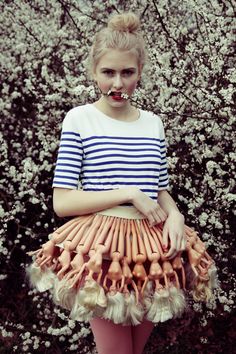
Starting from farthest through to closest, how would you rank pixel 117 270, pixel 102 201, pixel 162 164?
pixel 162 164 < pixel 102 201 < pixel 117 270

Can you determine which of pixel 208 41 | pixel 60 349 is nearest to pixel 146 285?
pixel 208 41

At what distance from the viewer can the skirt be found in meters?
2.08

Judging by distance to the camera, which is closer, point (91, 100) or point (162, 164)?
point (162, 164)

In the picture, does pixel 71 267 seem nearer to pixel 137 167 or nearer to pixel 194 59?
pixel 137 167

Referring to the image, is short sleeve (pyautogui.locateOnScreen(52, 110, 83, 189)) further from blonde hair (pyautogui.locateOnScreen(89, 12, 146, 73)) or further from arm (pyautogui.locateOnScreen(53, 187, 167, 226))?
blonde hair (pyautogui.locateOnScreen(89, 12, 146, 73))

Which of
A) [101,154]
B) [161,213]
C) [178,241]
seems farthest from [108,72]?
[178,241]

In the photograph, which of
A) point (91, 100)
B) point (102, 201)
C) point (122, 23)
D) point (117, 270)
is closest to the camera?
point (117, 270)

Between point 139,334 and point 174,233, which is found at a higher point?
point 174,233

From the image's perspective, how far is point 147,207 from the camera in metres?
2.20

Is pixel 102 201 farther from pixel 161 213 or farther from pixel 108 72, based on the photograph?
pixel 108 72

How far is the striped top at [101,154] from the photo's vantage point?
2.25 metres

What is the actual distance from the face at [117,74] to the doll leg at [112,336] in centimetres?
83

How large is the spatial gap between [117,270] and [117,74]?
0.74 m

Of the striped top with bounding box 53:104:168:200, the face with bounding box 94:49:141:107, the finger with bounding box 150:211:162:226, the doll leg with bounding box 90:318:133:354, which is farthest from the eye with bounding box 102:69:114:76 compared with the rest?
the doll leg with bounding box 90:318:133:354
